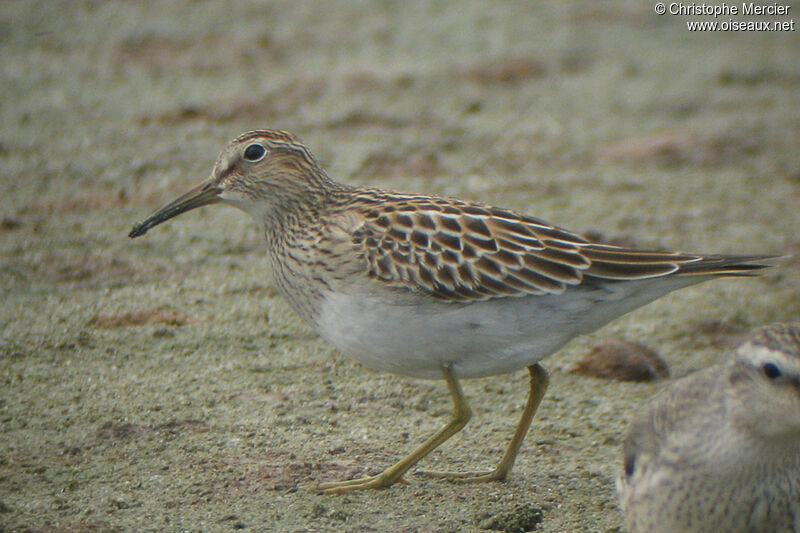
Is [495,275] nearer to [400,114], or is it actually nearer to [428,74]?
[400,114]

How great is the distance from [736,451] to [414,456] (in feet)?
5.59

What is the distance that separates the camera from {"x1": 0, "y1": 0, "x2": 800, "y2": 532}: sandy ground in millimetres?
4922

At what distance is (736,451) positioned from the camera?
143 inches

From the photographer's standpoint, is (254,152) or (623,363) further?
(623,363)

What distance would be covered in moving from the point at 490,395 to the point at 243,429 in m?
1.43

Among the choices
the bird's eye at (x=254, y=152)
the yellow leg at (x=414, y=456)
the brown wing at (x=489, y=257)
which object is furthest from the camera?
the bird's eye at (x=254, y=152)

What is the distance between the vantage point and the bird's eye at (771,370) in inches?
137

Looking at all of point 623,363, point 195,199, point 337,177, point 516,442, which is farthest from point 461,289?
point 337,177

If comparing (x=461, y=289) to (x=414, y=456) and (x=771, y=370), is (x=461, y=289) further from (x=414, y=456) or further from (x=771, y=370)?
(x=771, y=370)

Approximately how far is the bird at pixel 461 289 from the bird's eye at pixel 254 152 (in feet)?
2.46

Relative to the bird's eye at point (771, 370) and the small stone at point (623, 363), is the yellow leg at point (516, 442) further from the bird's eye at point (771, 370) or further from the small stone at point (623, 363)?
the bird's eye at point (771, 370)

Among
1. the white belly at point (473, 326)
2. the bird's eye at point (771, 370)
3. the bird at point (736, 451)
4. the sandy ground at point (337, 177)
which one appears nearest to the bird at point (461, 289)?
the white belly at point (473, 326)

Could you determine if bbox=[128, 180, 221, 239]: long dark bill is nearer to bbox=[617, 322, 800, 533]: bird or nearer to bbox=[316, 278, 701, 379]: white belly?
bbox=[316, 278, 701, 379]: white belly

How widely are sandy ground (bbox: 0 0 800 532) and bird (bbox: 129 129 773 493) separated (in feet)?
1.67
